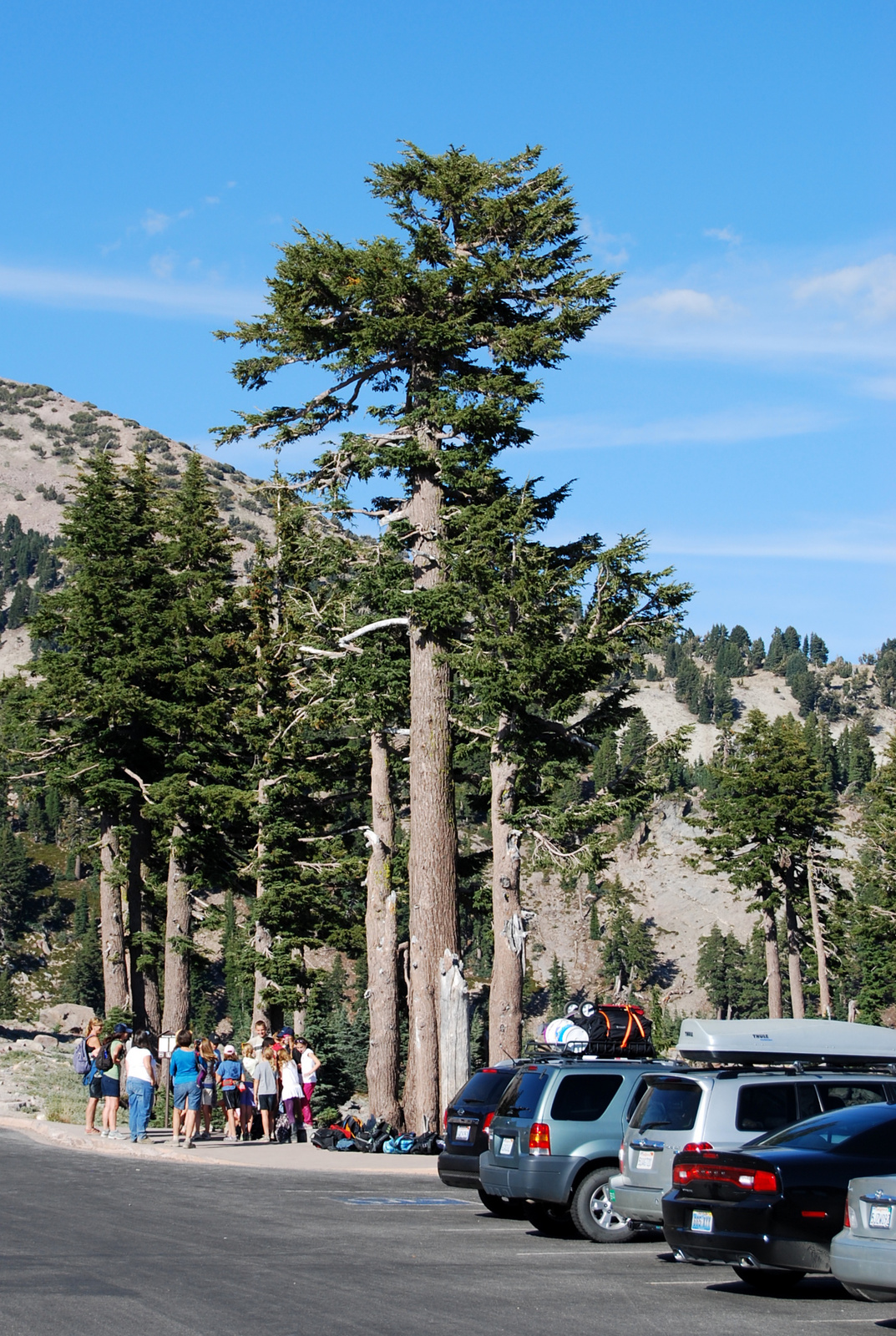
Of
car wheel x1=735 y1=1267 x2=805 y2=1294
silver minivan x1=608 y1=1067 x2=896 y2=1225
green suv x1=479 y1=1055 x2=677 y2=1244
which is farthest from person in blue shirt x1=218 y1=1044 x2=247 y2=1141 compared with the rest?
car wheel x1=735 y1=1267 x2=805 y2=1294

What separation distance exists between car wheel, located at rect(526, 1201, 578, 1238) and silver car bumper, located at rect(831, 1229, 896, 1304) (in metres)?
4.99

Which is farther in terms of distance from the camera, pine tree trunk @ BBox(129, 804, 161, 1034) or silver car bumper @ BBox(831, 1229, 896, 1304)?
pine tree trunk @ BBox(129, 804, 161, 1034)

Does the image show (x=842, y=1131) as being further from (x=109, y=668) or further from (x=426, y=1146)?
(x=109, y=668)

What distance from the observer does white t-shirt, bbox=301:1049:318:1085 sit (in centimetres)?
2336

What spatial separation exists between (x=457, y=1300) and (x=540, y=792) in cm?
1772

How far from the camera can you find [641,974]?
16038 centimetres

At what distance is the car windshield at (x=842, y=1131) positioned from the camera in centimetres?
1024

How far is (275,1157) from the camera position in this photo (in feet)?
68.3

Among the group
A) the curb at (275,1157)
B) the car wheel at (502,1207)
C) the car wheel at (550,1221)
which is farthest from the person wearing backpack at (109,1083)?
the car wheel at (550,1221)

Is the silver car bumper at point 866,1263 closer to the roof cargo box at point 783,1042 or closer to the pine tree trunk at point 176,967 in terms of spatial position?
the roof cargo box at point 783,1042

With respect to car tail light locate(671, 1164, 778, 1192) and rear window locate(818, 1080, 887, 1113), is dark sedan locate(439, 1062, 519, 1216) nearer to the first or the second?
rear window locate(818, 1080, 887, 1113)

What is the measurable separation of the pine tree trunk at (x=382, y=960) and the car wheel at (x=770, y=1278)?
65.6ft

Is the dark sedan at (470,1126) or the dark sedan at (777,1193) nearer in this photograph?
the dark sedan at (777,1193)

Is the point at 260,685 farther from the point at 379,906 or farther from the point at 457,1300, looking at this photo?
the point at 457,1300
